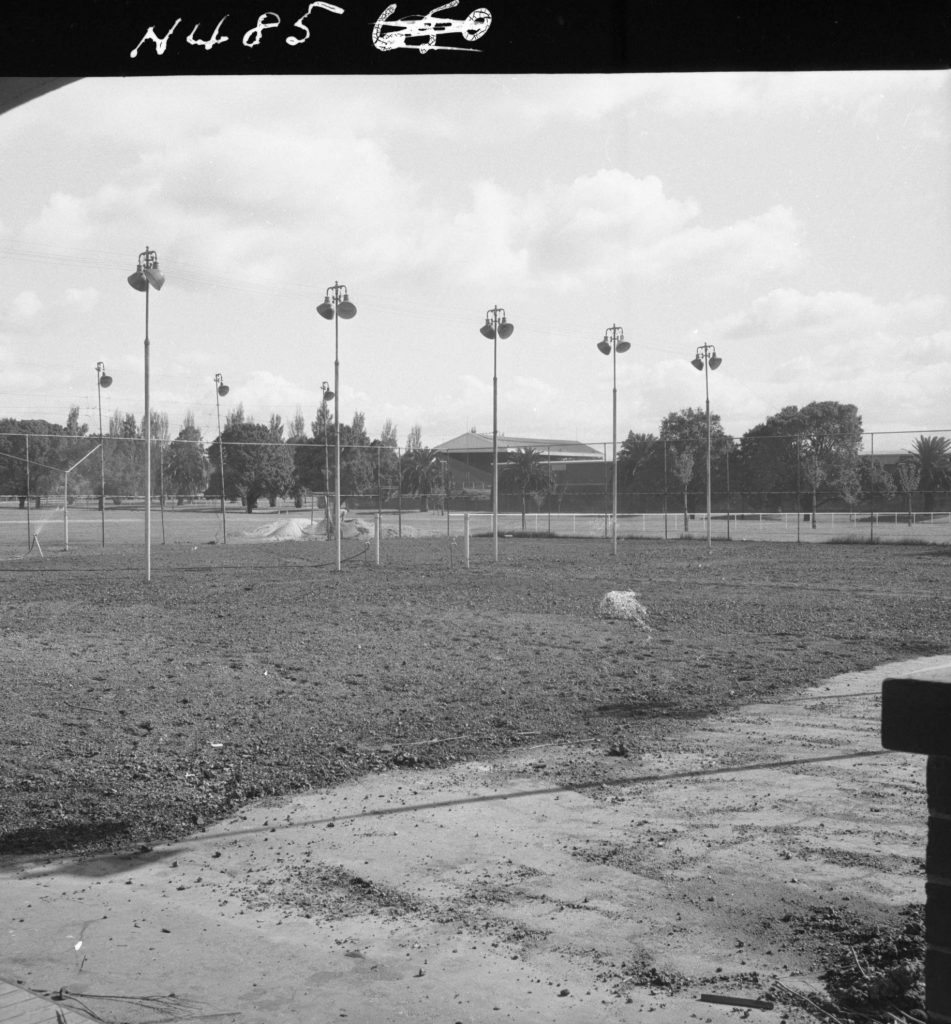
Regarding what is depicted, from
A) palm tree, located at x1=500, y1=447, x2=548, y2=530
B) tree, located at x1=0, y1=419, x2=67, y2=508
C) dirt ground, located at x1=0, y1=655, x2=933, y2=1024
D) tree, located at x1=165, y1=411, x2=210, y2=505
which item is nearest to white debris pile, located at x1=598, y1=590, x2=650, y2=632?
dirt ground, located at x1=0, y1=655, x2=933, y2=1024

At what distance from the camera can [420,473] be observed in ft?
141

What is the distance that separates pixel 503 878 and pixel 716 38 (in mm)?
3146

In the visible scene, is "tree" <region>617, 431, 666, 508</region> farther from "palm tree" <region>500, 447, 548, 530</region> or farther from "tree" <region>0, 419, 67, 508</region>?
"tree" <region>0, 419, 67, 508</region>

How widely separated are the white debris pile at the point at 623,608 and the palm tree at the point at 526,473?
31.8 metres

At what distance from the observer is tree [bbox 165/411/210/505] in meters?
33.2

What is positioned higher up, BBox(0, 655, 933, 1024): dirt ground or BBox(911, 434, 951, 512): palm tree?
BBox(911, 434, 951, 512): palm tree

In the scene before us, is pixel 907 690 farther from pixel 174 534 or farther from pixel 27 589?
pixel 174 534

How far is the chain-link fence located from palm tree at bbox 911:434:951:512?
50 millimetres

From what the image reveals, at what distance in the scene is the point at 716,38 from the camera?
234 centimetres

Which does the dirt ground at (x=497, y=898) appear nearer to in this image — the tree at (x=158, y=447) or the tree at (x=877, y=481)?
the tree at (x=158, y=447)

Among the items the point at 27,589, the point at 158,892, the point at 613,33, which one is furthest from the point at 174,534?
the point at 613,33

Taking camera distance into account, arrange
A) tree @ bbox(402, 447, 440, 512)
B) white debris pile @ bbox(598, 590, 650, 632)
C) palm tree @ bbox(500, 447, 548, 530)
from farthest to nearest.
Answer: palm tree @ bbox(500, 447, 548, 530), tree @ bbox(402, 447, 440, 512), white debris pile @ bbox(598, 590, 650, 632)

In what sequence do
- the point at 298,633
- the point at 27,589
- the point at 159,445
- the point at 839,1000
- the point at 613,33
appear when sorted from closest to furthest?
the point at 613,33
the point at 839,1000
the point at 298,633
the point at 27,589
the point at 159,445

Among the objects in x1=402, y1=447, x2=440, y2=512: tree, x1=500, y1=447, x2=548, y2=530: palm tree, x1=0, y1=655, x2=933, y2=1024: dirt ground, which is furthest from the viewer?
x1=500, y1=447, x2=548, y2=530: palm tree
